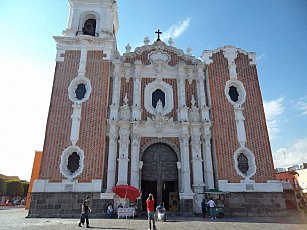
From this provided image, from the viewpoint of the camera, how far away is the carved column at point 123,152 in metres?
18.0

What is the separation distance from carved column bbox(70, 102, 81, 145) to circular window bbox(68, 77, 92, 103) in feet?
2.25

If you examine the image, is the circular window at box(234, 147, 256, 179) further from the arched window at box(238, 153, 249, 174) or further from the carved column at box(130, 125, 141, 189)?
the carved column at box(130, 125, 141, 189)

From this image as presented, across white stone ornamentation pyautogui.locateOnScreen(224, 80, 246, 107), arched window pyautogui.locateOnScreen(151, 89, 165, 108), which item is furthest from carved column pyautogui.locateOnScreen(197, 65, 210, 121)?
arched window pyautogui.locateOnScreen(151, 89, 165, 108)

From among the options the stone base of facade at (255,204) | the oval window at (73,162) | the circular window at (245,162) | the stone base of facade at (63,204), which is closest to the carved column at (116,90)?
the oval window at (73,162)

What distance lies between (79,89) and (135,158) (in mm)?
7461

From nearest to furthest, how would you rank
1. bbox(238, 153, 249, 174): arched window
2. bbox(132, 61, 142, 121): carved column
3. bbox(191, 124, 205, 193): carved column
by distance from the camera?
bbox(191, 124, 205, 193): carved column < bbox(238, 153, 249, 174): arched window < bbox(132, 61, 142, 121): carved column

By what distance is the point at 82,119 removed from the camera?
19.2m

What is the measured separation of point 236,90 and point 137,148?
9.96 m

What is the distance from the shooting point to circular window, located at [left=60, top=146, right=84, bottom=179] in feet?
58.4

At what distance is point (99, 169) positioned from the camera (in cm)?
1786

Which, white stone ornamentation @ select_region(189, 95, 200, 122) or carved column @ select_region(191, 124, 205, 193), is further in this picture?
white stone ornamentation @ select_region(189, 95, 200, 122)

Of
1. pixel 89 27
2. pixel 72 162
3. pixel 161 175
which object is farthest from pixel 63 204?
pixel 89 27

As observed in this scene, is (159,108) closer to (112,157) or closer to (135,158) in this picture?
(135,158)

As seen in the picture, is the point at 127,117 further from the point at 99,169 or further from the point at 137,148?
the point at 99,169
